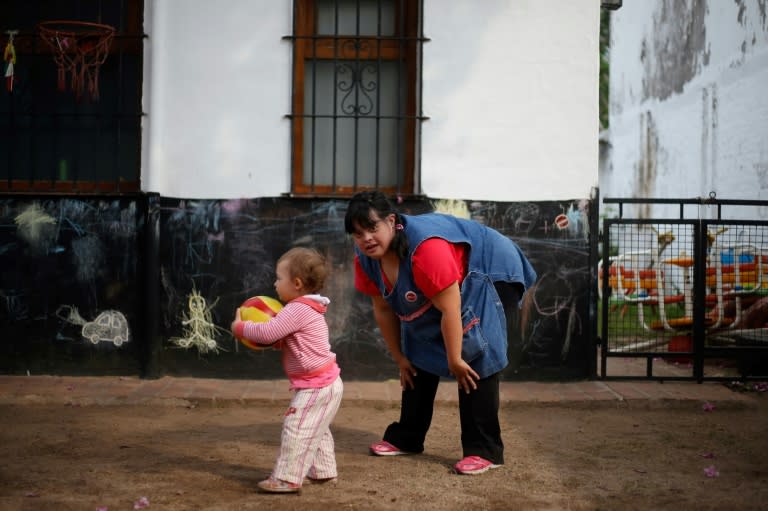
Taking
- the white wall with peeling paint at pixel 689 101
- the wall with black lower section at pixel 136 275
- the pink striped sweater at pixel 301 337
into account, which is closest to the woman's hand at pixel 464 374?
the pink striped sweater at pixel 301 337

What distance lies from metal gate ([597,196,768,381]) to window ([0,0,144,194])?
3930 mm

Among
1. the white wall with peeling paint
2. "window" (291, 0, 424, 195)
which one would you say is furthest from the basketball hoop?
the white wall with peeling paint

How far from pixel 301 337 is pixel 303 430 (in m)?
0.42

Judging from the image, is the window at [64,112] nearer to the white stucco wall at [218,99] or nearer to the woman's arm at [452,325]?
the white stucco wall at [218,99]

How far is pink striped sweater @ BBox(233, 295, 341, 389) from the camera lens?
4113 millimetres

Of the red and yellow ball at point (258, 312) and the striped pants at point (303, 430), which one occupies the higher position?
the red and yellow ball at point (258, 312)

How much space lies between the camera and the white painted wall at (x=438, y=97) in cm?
704

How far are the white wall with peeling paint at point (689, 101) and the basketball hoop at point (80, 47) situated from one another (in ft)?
25.6

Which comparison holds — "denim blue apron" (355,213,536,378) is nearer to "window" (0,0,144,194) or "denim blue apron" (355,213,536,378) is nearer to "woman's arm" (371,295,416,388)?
"woman's arm" (371,295,416,388)

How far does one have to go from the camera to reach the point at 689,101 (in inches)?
563

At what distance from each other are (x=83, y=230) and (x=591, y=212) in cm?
397

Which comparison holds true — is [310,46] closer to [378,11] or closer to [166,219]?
[378,11]

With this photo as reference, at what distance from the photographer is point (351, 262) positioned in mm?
7102

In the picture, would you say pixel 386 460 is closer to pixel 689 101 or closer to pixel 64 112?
pixel 64 112
